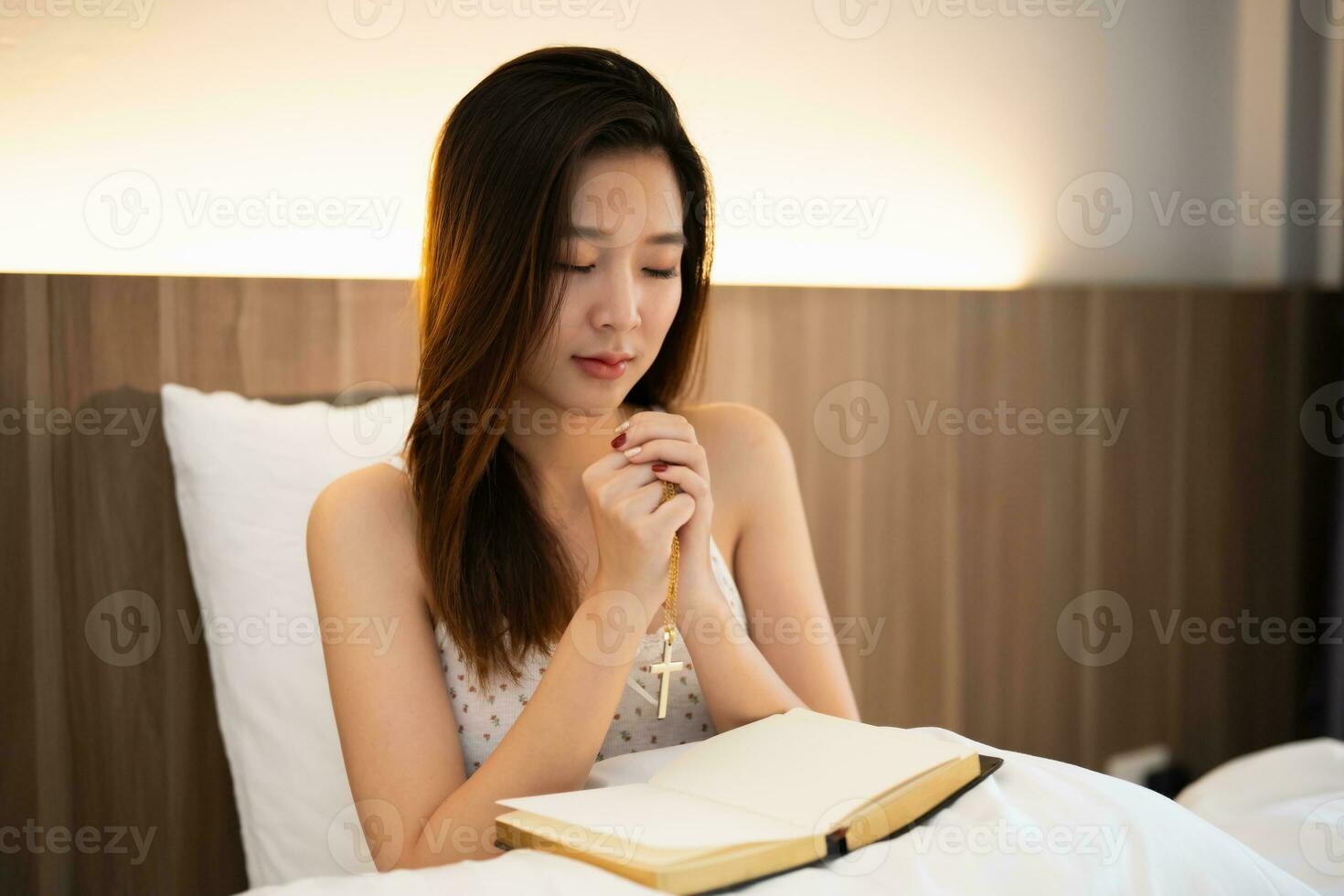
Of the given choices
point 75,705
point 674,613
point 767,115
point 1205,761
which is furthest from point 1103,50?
point 75,705

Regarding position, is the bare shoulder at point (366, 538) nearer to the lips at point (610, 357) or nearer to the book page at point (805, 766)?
the lips at point (610, 357)

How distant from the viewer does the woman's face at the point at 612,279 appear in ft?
3.71

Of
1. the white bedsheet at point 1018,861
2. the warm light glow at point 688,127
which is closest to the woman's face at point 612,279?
the white bedsheet at point 1018,861

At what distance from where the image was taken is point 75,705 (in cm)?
148

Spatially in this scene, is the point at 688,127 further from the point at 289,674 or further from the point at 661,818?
the point at 661,818

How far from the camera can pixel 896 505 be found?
1.96m

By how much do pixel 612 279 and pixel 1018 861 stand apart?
67 centimetres

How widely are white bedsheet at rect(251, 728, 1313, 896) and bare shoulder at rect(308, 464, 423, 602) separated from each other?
1.38ft

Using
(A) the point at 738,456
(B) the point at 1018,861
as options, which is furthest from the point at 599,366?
(B) the point at 1018,861

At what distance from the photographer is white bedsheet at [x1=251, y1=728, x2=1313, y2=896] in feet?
2.57

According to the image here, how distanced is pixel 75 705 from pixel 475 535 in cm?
69

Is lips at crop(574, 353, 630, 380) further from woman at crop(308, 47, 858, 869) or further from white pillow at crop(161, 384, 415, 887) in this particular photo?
white pillow at crop(161, 384, 415, 887)

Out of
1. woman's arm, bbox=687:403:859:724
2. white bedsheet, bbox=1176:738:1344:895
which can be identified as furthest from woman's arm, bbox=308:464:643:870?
white bedsheet, bbox=1176:738:1344:895

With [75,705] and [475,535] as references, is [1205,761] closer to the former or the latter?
[475,535]
